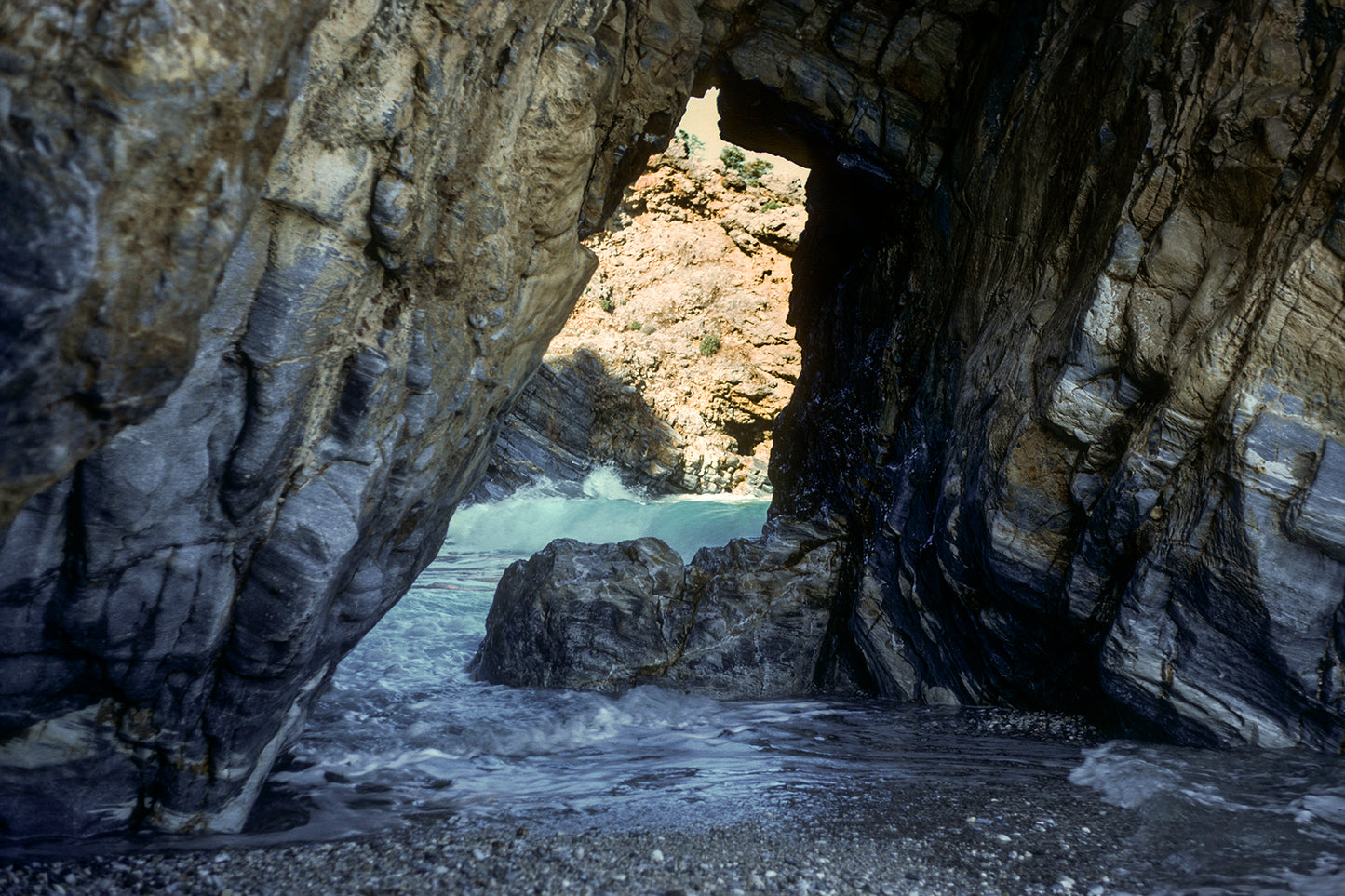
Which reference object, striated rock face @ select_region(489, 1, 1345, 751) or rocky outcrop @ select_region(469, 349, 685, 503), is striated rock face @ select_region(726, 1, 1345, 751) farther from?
rocky outcrop @ select_region(469, 349, 685, 503)

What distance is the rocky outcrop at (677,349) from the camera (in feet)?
66.5

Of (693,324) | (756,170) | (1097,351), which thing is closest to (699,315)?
(693,324)

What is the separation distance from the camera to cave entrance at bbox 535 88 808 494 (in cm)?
2136

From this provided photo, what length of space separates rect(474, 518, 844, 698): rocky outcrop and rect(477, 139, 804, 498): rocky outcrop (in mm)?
11331

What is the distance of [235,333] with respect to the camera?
332 cm

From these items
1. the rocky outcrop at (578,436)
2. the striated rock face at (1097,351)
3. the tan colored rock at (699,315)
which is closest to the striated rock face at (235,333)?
the striated rock face at (1097,351)

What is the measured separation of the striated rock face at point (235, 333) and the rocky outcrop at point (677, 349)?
14.4m

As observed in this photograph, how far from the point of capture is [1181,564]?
183 inches

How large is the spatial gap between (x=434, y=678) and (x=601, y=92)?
5239 millimetres

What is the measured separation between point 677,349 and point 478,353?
18.3m

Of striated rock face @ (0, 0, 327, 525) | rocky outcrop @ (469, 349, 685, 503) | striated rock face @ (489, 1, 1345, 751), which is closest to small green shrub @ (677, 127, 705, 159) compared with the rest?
rocky outcrop @ (469, 349, 685, 503)

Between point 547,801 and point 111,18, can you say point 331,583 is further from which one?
point 111,18

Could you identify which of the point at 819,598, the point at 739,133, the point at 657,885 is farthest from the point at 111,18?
the point at 739,133

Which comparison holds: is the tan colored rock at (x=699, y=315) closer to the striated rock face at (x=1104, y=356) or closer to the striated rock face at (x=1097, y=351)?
the striated rock face at (x=1097, y=351)
